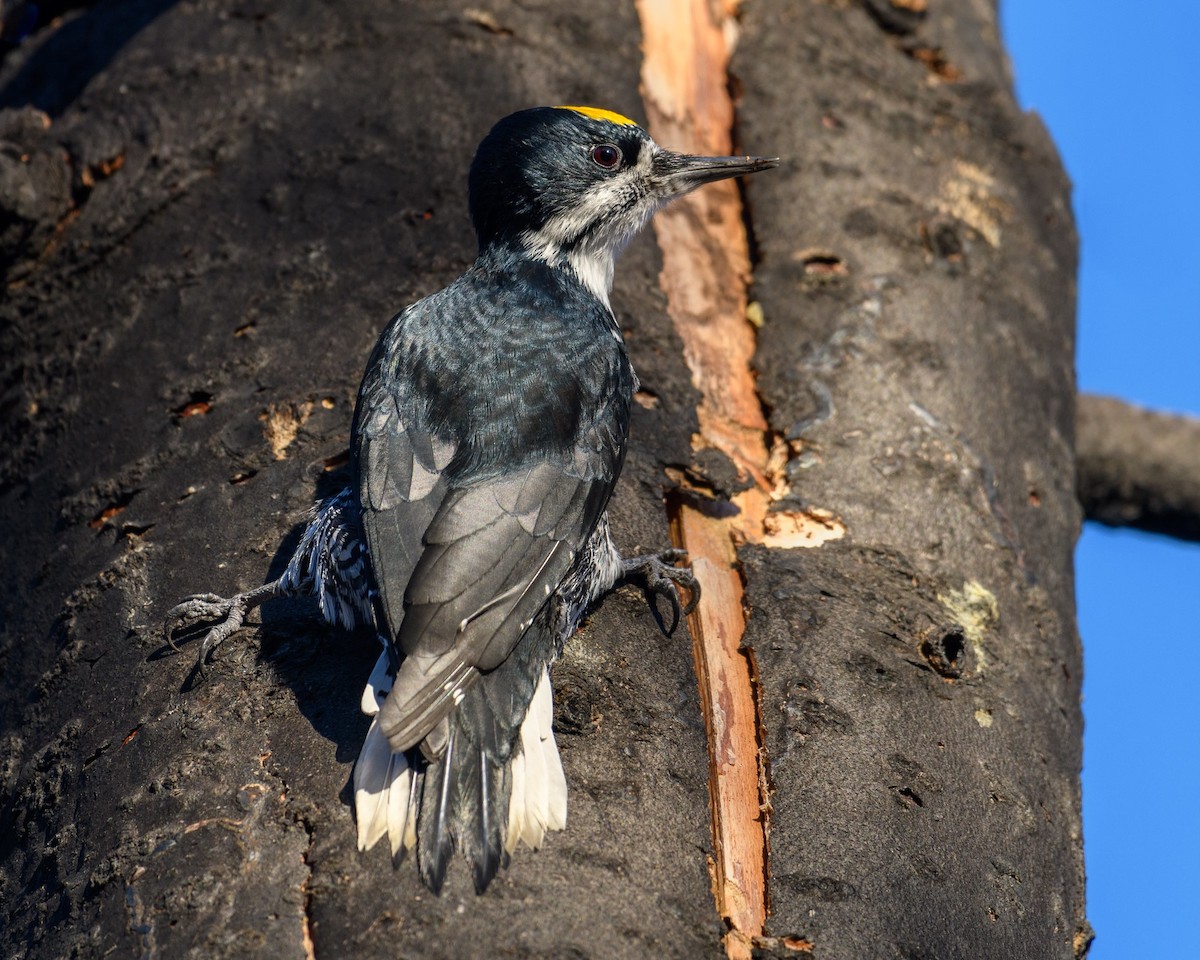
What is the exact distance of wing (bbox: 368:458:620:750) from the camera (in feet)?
9.50

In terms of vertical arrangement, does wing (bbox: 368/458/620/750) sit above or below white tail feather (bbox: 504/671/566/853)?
above

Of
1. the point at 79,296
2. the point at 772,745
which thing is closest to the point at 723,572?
the point at 772,745

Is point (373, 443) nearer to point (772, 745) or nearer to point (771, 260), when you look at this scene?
point (772, 745)

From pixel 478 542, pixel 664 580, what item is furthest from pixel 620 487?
pixel 478 542

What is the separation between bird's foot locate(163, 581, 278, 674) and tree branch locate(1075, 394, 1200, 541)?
341 centimetres

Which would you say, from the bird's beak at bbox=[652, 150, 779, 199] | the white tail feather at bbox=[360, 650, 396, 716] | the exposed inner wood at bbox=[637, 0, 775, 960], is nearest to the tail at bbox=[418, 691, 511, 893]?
the white tail feather at bbox=[360, 650, 396, 716]

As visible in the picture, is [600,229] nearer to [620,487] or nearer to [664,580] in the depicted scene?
[620,487]

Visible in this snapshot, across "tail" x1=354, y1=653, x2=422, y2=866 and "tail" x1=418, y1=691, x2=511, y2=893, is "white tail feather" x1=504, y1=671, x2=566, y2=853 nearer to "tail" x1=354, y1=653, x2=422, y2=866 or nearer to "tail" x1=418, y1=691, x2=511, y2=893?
"tail" x1=418, y1=691, x2=511, y2=893

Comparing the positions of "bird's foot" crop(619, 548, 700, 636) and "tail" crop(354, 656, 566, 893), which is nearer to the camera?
"tail" crop(354, 656, 566, 893)

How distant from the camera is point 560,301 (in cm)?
403

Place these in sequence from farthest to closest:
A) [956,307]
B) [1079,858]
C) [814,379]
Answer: [956,307]
[814,379]
[1079,858]

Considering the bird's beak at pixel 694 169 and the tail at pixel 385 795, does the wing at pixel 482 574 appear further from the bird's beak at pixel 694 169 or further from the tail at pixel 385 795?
the bird's beak at pixel 694 169

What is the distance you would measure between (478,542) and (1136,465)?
324cm

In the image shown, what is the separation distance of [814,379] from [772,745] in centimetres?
131
